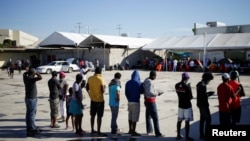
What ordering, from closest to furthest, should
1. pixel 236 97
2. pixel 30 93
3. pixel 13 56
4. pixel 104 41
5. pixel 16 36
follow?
1. pixel 236 97
2. pixel 30 93
3. pixel 104 41
4. pixel 13 56
5. pixel 16 36

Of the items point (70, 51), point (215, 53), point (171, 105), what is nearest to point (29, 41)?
point (70, 51)

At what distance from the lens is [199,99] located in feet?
23.5

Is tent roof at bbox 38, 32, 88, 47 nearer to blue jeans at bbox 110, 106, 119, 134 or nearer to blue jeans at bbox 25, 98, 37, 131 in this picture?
blue jeans at bbox 25, 98, 37, 131

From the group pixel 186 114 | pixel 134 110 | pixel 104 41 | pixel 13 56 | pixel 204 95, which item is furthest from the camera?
pixel 13 56

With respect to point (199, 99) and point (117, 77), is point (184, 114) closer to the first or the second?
point (199, 99)

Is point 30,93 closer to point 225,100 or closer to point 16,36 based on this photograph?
point 225,100

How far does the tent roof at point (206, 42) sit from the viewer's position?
32719 millimetres

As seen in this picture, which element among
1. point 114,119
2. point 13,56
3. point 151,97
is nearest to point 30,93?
point 114,119

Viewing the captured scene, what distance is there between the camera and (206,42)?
35.2 m

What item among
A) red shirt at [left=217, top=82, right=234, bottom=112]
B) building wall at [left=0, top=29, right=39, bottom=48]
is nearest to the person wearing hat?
red shirt at [left=217, top=82, right=234, bottom=112]

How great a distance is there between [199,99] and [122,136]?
7.24ft

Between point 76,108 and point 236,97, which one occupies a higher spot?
point 236,97

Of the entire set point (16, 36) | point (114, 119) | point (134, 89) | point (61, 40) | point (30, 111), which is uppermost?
point (16, 36)

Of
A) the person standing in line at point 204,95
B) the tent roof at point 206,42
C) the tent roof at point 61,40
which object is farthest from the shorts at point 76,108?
the tent roof at point 61,40
